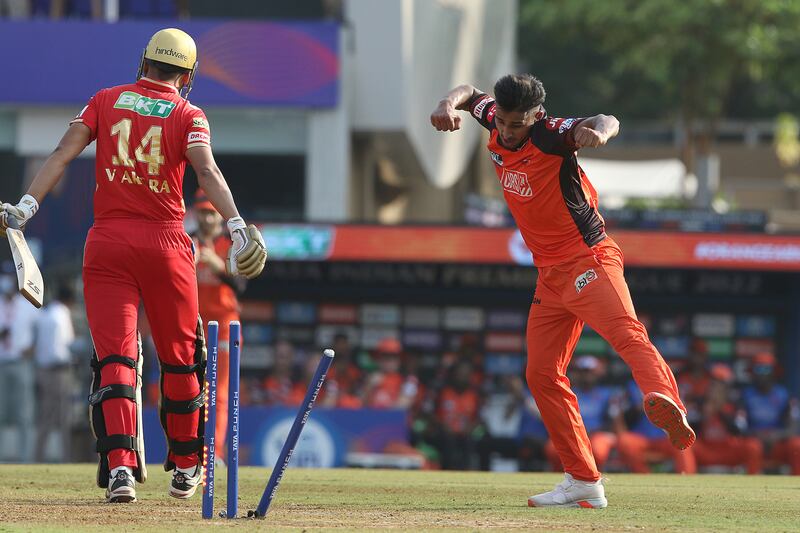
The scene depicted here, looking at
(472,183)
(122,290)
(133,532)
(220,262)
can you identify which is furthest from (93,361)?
(472,183)

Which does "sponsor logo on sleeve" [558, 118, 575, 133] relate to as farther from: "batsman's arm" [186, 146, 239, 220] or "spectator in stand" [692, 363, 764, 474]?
"spectator in stand" [692, 363, 764, 474]

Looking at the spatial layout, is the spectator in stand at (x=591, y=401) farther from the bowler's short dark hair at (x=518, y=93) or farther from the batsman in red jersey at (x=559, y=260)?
the bowler's short dark hair at (x=518, y=93)

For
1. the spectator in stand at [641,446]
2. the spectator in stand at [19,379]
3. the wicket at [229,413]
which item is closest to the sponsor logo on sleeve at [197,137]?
the wicket at [229,413]

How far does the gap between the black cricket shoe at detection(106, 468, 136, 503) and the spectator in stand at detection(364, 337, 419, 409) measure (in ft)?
30.4

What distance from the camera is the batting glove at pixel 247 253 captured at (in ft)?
23.4

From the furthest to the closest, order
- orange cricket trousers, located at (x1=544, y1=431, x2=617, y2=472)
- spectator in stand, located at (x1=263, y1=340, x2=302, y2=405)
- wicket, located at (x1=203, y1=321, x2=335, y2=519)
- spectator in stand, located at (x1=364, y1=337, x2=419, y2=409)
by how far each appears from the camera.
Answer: spectator in stand, located at (x1=263, y1=340, x2=302, y2=405) < spectator in stand, located at (x1=364, y1=337, x2=419, y2=409) < orange cricket trousers, located at (x1=544, y1=431, x2=617, y2=472) < wicket, located at (x1=203, y1=321, x2=335, y2=519)

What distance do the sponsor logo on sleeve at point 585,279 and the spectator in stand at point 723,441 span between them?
8.53m

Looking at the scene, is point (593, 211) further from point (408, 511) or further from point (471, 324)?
point (471, 324)

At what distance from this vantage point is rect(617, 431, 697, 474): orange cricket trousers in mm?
15305

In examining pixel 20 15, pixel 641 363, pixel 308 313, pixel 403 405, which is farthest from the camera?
pixel 20 15

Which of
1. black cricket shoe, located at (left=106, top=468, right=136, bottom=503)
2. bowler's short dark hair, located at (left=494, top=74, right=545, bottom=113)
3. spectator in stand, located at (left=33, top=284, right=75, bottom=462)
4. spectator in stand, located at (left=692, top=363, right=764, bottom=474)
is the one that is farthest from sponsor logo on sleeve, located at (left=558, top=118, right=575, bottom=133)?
spectator in stand, located at (left=33, top=284, right=75, bottom=462)

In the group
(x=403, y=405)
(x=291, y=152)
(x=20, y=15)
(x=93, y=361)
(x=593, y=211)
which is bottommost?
(x=403, y=405)

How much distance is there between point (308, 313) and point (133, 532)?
13038mm

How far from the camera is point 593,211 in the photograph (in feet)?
26.1
